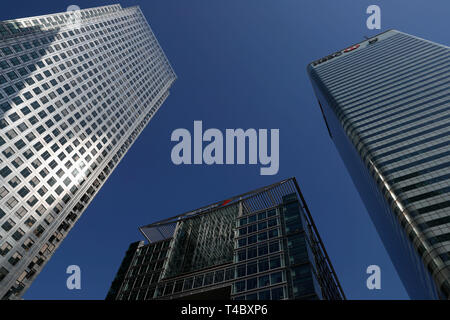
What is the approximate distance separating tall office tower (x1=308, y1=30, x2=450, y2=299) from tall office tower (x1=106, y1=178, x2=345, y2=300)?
1953 cm

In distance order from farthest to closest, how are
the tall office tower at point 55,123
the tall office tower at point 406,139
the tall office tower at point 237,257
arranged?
1. the tall office tower at point 55,123
2. the tall office tower at point 406,139
3. the tall office tower at point 237,257

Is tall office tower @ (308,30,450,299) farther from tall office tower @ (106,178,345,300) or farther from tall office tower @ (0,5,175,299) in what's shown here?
tall office tower @ (0,5,175,299)

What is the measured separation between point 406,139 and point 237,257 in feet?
182

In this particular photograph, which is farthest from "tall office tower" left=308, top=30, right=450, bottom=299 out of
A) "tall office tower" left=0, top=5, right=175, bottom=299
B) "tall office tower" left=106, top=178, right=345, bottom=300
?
"tall office tower" left=0, top=5, right=175, bottom=299

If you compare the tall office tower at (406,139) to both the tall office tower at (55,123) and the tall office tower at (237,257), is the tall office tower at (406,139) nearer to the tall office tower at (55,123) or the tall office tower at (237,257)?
the tall office tower at (237,257)

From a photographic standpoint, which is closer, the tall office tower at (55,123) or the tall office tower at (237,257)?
the tall office tower at (237,257)

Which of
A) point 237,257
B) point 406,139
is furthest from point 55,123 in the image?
point 406,139

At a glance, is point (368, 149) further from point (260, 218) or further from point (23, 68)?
point (23, 68)

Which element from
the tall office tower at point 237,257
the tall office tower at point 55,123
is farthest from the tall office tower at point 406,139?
the tall office tower at point 55,123

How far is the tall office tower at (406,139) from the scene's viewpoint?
198 feet

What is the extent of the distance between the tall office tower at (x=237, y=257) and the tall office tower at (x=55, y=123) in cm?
2242

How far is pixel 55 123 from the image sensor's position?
77.5 m

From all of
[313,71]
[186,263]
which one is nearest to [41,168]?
[186,263]
